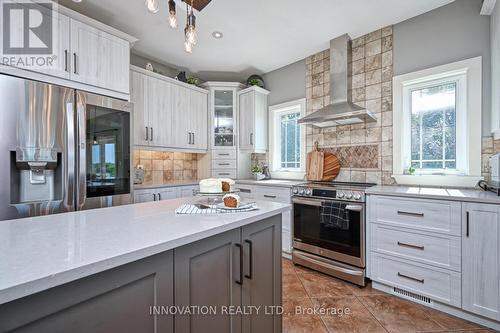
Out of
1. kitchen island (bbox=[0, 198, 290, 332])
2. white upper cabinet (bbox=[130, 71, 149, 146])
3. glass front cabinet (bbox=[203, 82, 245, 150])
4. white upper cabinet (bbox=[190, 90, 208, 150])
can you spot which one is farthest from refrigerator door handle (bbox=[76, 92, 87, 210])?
glass front cabinet (bbox=[203, 82, 245, 150])

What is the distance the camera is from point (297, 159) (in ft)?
11.5

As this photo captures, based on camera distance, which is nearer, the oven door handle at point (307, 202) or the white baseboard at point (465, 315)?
the white baseboard at point (465, 315)

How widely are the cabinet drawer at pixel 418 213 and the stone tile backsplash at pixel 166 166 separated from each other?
2.68 m

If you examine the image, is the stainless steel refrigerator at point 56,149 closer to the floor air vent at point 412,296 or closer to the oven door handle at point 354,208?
the oven door handle at point 354,208

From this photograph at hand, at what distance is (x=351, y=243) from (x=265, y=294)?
135cm

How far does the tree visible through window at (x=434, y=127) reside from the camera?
7.50 ft

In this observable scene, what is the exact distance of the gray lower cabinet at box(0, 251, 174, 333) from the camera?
52 cm

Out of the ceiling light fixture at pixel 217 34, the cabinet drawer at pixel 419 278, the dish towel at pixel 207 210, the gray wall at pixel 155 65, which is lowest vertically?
the cabinet drawer at pixel 419 278

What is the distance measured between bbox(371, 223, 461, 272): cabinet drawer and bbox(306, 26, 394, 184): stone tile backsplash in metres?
0.76

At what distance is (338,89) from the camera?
2.83 meters

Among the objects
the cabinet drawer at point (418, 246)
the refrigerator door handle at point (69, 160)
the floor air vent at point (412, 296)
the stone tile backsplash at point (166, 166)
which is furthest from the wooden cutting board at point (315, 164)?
the refrigerator door handle at point (69, 160)

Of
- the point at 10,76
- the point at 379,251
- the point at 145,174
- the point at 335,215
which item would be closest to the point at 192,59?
the point at 145,174

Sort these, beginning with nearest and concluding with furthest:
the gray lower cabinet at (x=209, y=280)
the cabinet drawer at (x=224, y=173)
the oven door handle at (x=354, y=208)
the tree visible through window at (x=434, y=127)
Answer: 1. the gray lower cabinet at (x=209, y=280)
2. the oven door handle at (x=354, y=208)
3. the tree visible through window at (x=434, y=127)
4. the cabinet drawer at (x=224, y=173)

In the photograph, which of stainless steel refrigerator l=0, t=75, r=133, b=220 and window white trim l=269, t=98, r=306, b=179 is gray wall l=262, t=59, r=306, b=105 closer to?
window white trim l=269, t=98, r=306, b=179
